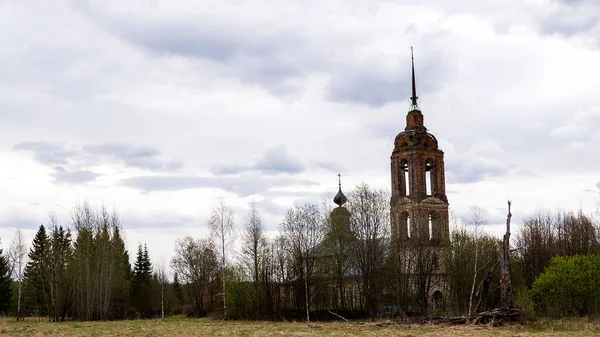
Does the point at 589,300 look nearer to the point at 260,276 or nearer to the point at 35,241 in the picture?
the point at 260,276

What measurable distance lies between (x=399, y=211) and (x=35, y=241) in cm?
3613

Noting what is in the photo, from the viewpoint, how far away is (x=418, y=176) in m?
57.5

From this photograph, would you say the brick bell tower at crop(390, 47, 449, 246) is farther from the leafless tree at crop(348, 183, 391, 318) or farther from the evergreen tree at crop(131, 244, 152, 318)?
the evergreen tree at crop(131, 244, 152, 318)

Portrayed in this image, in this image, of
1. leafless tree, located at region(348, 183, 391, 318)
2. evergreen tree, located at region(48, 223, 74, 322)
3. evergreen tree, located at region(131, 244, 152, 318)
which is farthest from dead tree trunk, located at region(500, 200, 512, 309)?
evergreen tree, located at region(131, 244, 152, 318)

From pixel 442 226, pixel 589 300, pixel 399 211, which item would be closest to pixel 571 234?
pixel 442 226

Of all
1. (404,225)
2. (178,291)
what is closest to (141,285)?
(178,291)

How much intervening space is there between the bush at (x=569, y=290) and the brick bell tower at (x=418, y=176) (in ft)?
61.2

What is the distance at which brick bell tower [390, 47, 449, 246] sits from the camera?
56.2 meters

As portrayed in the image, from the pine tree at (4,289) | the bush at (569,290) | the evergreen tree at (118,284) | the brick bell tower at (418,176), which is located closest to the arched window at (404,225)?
the brick bell tower at (418,176)

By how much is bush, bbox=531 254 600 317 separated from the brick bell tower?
18.7m

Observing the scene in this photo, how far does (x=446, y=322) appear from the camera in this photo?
30094 mm

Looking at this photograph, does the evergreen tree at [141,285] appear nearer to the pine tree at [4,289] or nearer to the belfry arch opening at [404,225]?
→ the pine tree at [4,289]

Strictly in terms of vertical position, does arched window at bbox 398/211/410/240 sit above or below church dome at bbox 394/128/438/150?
below

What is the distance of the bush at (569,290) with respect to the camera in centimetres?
3469
